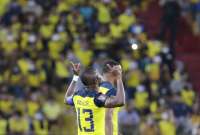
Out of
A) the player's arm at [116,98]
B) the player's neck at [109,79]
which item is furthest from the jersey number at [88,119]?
the player's neck at [109,79]

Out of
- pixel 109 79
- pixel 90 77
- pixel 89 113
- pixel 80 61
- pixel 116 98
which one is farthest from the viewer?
pixel 80 61

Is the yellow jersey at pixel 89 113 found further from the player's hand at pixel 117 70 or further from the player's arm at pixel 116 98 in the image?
the player's hand at pixel 117 70

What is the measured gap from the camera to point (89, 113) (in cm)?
1020

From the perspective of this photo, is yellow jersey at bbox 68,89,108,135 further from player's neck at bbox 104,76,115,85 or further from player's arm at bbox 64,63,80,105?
player's neck at bbox 104,76,115,85

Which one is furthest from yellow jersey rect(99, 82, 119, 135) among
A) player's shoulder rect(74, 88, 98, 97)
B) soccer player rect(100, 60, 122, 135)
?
player's shoulder rect(74, 88, 98, 97)

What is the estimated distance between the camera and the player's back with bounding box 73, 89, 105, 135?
33.3 feet

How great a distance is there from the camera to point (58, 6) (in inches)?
846

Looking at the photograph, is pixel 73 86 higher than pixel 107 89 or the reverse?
higher

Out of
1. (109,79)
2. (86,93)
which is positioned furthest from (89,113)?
(109,79)

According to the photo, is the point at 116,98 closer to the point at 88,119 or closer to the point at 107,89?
the point at 88,119

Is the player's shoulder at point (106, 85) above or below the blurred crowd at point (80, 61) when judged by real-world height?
below

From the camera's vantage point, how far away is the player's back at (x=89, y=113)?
10.2 metres

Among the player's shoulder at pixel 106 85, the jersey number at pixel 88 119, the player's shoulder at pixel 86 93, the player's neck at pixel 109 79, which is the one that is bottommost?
the jersey number at pixel 88 119

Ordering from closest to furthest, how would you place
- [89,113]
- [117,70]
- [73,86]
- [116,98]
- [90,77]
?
[117,70] < [116,98] < [90,77] < [89,113] < [73,86]
